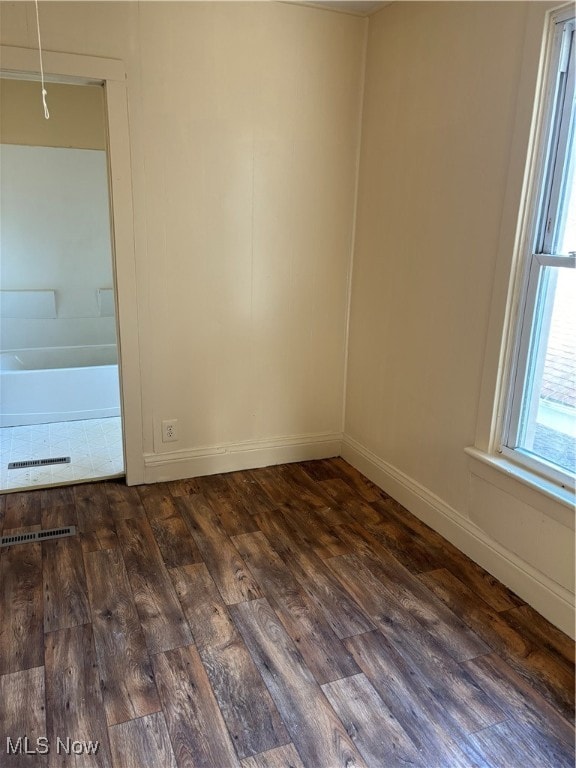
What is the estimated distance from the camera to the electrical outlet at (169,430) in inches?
117

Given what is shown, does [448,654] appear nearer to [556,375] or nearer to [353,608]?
[353,608]

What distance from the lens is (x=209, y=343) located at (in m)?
2.97

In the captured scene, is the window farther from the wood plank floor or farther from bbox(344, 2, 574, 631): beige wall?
the wood plank floor

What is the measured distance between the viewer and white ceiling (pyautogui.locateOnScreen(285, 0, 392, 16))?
105 inches

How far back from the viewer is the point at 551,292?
1.97 meters

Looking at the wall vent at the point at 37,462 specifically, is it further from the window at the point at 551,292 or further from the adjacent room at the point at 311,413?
the window at the point at 551,292

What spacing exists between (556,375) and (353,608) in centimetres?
112

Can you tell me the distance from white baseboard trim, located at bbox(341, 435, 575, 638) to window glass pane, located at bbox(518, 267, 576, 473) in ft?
1.40

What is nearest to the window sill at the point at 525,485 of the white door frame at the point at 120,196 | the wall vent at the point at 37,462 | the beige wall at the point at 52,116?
the white door frame at the point at 120,196

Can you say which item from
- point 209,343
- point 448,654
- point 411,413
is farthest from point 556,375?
point 209,343

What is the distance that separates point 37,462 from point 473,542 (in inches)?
95.0

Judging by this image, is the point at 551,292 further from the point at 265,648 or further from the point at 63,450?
the point at 63,450

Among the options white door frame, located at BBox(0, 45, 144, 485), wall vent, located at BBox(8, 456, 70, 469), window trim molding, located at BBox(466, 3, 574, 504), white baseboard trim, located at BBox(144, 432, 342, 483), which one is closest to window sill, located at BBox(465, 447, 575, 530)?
window trim molding, located at BBox(466, 3, 574, 504)

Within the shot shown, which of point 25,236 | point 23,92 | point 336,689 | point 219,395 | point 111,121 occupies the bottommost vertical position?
point 336,689
